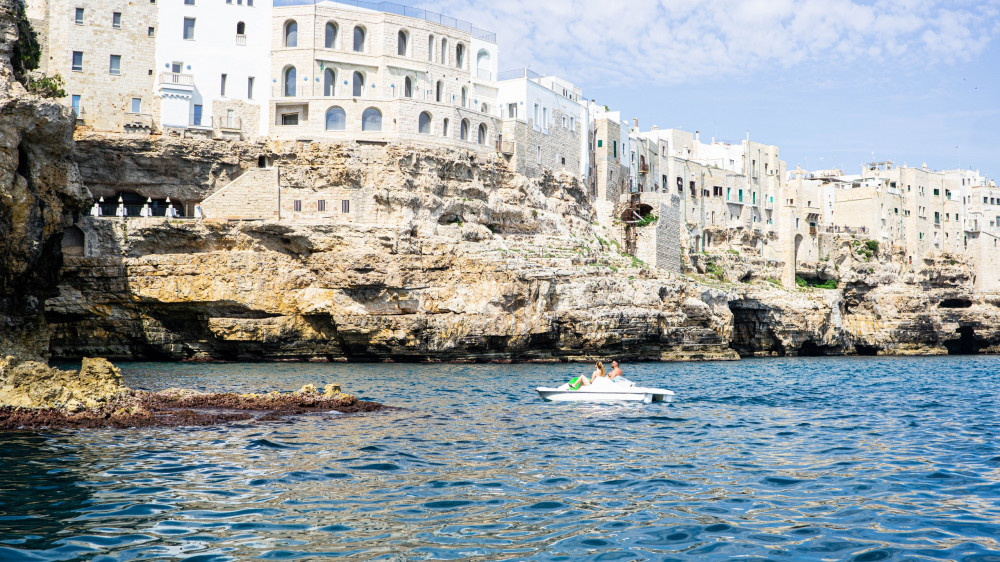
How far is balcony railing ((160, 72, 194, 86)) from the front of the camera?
165 feet

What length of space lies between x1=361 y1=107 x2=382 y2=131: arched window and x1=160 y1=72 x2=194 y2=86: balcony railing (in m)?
10.6

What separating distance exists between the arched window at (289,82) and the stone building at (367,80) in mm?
65

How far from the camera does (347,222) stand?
47.5 metres

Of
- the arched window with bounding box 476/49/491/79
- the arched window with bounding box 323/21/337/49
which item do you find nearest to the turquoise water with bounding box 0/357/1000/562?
the arched window with bounding box 323/21/337/49

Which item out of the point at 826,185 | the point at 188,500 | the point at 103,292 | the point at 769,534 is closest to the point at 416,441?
the point at 188,500

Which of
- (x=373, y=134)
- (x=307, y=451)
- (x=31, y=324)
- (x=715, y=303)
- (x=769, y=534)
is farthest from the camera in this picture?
(x=715, y=303)

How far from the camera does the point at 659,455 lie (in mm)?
15703

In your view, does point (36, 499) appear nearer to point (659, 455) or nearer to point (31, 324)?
point (659, 455)

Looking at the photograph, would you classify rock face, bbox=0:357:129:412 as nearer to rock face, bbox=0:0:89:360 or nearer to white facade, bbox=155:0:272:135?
rock face, bbox=0:0:89:360

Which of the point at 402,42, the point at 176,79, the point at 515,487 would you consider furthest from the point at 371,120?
the point at 515,487

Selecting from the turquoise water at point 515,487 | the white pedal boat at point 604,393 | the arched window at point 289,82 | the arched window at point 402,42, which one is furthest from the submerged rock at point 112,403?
the arched window at point 402,42

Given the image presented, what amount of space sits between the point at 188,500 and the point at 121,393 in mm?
10721

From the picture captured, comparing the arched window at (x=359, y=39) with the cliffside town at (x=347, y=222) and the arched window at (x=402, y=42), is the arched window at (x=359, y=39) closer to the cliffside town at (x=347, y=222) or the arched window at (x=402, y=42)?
the cliffside town at (x=347, y=222)

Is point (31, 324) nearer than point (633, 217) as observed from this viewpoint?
Yes
